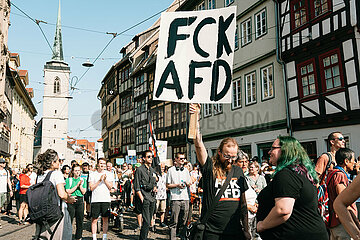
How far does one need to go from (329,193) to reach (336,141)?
46.0 inches

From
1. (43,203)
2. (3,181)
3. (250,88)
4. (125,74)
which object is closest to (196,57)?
(43,203)

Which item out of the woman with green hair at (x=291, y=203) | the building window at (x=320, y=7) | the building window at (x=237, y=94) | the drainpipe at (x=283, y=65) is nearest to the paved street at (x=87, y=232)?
the woman with green hair at (x=291, y=203)

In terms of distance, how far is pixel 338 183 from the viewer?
191 inches

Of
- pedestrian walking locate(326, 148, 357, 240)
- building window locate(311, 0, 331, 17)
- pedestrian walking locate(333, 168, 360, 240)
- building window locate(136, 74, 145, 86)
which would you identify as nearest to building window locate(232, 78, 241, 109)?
building window locate(311, 0, 331, 17)

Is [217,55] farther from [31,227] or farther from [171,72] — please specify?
[31,227]

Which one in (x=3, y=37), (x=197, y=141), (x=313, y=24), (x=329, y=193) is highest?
(x=3, y=37)

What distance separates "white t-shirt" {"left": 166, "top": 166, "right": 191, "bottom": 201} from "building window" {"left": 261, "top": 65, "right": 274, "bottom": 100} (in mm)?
10641

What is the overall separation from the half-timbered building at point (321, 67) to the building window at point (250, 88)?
9.84 ft

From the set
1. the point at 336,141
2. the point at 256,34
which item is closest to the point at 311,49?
the point at 256,34

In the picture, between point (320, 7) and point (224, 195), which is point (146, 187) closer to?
point (224, 195)

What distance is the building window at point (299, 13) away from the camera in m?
16.0

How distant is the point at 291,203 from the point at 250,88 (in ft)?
57.5

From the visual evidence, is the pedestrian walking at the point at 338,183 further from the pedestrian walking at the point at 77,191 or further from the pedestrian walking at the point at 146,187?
the pedestrian walking at the point at 77,191

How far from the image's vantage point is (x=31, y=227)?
1195 cm
